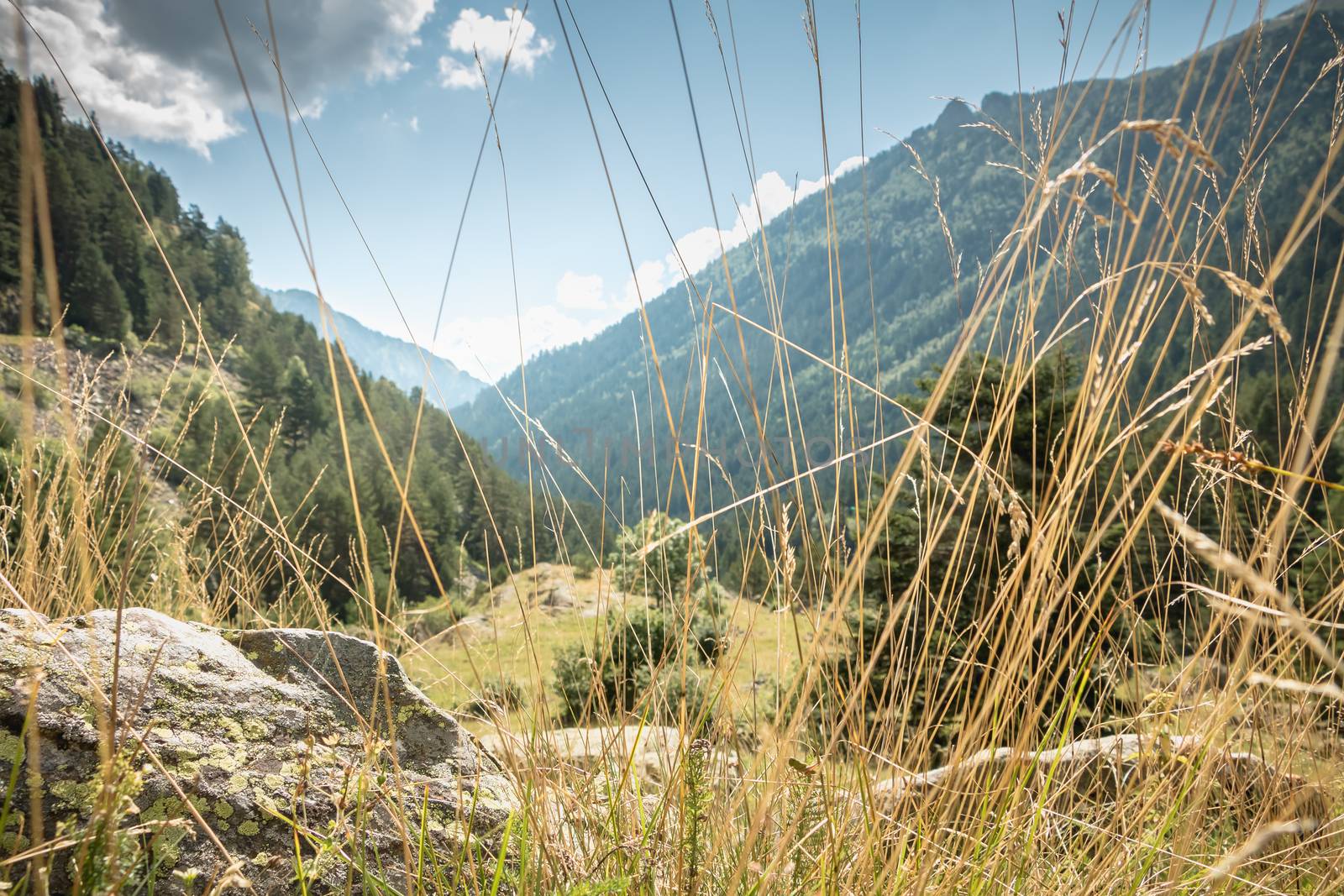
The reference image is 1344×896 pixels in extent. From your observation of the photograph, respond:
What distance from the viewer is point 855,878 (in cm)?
96

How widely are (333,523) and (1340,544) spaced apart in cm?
3594

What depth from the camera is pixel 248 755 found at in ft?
3.49

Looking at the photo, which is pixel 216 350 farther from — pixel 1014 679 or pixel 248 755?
pixel 1014 679

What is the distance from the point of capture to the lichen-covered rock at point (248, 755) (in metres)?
0.89

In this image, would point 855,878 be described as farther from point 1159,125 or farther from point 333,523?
point 333,523

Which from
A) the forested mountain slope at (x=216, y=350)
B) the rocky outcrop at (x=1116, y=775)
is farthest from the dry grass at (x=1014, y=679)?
the forested mountain slope at (x=216, y=350)

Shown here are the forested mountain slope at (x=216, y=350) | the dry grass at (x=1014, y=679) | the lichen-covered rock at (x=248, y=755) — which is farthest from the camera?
the forested mountain slope at (x=216, y=350)

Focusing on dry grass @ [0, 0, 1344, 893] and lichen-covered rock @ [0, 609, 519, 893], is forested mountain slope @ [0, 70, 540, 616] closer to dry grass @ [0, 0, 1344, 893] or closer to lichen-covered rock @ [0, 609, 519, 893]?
lichen-covered rock @ [0, 609, 519, 893]

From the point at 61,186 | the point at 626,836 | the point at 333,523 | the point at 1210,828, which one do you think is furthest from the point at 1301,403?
the point at 61,186

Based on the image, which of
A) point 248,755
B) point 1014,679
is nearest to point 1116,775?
point 1014,679

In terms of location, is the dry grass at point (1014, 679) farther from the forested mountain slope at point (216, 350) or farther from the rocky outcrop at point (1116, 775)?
the forested mountain slope at point (216, 350)

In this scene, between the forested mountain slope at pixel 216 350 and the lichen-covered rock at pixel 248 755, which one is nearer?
the lichen-covered rock at pixel 248 755

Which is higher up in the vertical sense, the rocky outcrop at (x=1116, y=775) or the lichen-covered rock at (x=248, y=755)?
the lichen-covered rock at (x=248, y=755)

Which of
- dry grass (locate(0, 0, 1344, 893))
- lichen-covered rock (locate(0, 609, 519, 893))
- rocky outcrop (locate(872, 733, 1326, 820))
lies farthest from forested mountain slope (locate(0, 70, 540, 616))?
rocky outcrop (locate(872, 733, 1326, 820))
